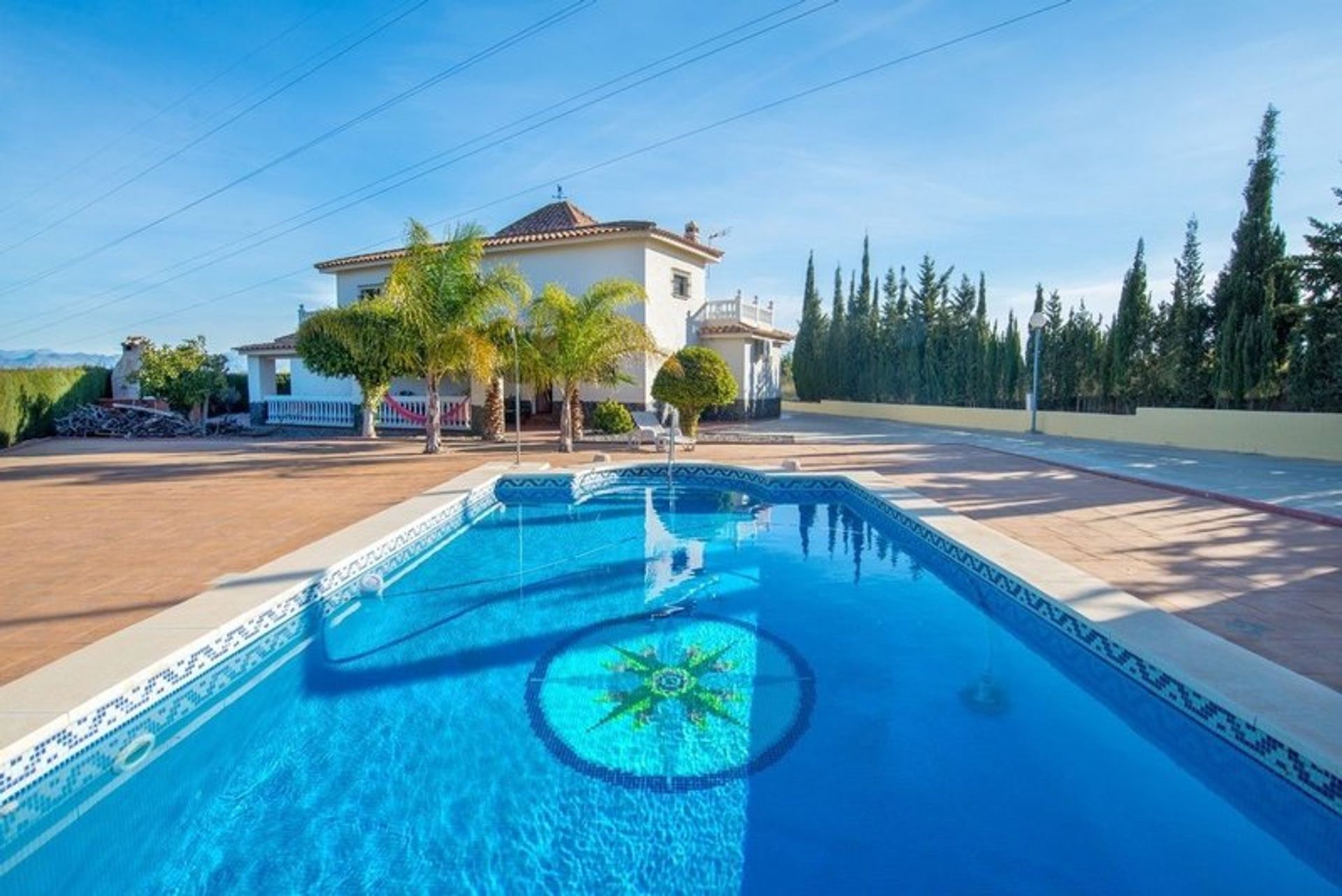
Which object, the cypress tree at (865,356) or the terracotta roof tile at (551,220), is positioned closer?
the terracotta roof tile at (551,220)

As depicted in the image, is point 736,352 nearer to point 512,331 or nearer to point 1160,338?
point 512,331

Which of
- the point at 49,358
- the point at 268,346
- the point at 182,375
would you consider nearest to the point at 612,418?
the point at 268,346

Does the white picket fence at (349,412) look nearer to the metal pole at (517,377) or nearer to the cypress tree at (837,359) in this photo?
the metal pole at (517,377)

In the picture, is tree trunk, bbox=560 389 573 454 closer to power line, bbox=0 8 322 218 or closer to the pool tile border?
the pool tile border

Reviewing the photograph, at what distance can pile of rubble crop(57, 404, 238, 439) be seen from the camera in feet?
67.6

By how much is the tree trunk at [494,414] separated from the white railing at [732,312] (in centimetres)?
934

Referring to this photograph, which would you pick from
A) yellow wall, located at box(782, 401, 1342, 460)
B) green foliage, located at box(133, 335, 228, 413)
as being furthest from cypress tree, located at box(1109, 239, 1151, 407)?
green foliage, located at box(133, 335, 228, 413)

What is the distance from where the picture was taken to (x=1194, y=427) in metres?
17.0

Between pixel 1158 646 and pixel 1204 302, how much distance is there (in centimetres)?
1831

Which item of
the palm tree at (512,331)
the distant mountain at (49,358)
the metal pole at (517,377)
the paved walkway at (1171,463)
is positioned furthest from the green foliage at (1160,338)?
the distant mountain at (49,358)

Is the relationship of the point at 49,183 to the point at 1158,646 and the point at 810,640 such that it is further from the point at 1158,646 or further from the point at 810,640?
the point at 1158,646

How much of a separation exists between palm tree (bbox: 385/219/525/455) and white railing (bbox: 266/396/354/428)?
30.7ft

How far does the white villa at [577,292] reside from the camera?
2164 centimetres

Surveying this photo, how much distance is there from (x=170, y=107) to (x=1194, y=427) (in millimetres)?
29954
